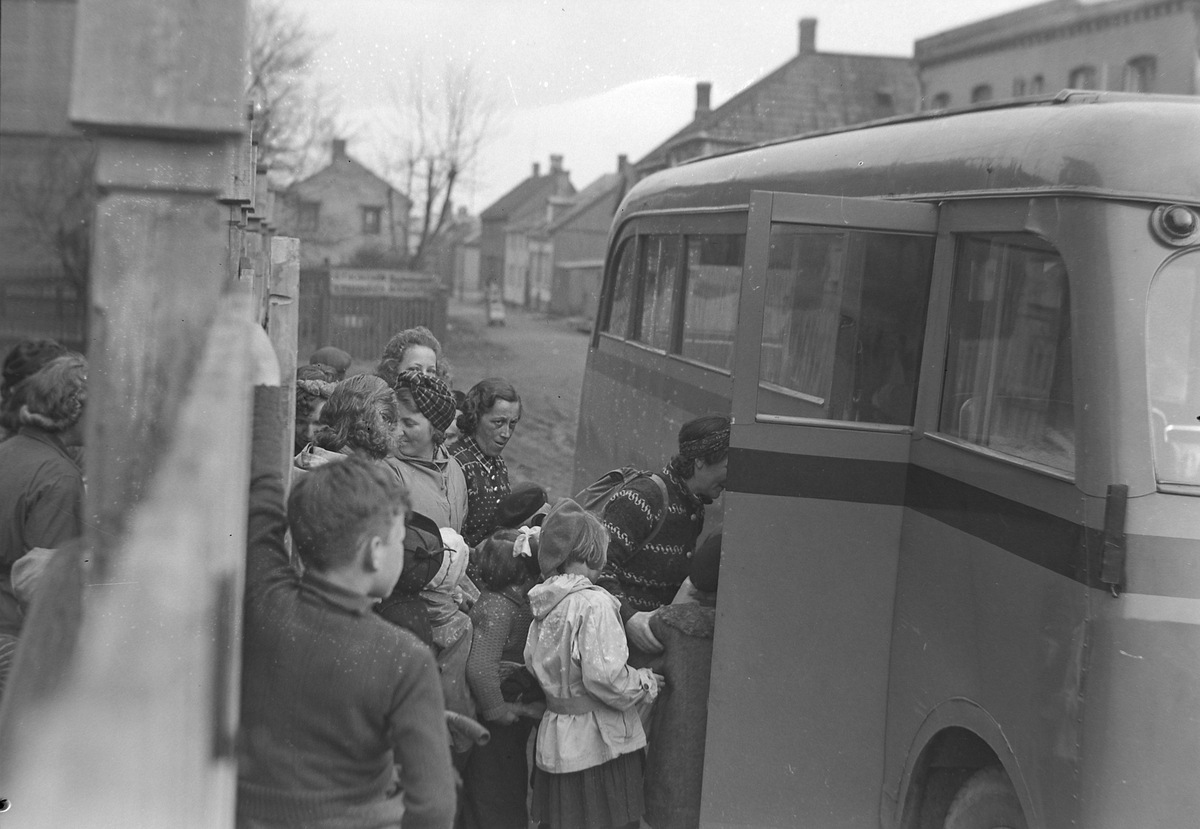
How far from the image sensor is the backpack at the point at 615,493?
456 cm

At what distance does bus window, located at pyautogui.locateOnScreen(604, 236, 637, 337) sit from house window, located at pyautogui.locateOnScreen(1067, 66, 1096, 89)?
2376 cm

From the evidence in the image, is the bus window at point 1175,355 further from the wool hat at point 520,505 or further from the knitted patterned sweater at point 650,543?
the wool hat at point 520,505

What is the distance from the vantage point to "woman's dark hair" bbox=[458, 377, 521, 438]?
16.1 ft

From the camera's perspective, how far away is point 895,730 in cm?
406

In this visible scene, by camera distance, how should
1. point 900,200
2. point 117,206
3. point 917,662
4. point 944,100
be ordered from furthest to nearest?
point 944,100 < point 900,200 < point 917,662 < point 117,206

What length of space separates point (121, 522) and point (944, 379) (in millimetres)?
2695

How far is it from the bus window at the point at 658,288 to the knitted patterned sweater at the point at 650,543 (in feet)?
10.8

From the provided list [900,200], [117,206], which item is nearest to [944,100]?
[900,200]

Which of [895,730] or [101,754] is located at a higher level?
[101,754]

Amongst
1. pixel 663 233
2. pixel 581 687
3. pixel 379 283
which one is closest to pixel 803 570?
pixel 581 687

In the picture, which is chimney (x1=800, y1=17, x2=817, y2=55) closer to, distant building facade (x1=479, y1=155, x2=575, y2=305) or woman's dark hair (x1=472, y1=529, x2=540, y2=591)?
distant building facade (x1=479, y1=155, x2=575, y2=305)

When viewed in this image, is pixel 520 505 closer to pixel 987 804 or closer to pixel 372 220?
pixel 987 804

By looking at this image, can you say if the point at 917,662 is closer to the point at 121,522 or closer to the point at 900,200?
the point at 900,200

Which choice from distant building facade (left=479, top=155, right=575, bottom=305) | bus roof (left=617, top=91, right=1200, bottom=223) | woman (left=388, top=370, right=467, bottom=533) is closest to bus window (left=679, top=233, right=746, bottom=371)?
bus roof (left=617, top=91, right=1200, bottom=223)
